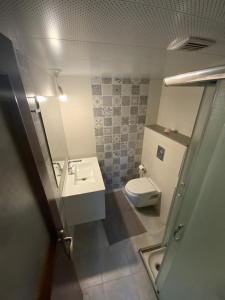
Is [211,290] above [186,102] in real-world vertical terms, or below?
below

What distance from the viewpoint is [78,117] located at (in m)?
1.90

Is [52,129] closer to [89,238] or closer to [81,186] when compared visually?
[81,186]

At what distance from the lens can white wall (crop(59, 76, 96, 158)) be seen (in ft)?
5.68

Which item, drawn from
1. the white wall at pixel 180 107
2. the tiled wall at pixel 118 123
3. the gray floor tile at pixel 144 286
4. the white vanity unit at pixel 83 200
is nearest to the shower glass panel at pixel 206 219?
the gray floor tile at pixel 144 286

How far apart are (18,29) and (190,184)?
1.03 meters

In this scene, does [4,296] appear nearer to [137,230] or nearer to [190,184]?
[190,184]

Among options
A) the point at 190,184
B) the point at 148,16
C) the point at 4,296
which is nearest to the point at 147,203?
the point at 190,184

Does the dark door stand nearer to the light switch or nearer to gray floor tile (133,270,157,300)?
gray floor tile (133,270,157,300)

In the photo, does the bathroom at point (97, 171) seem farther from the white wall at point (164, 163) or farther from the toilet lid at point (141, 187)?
the toilet lid at point (141, 187)

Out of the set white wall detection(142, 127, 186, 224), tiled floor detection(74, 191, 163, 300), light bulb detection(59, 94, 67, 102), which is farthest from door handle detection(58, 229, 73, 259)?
light bulb detection(59, 94, 67, 102)

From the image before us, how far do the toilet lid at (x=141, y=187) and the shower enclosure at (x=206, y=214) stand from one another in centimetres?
105

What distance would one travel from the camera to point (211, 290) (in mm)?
592

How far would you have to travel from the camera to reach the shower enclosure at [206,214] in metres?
0.55

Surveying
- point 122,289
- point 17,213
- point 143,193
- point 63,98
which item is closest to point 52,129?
point 63,98
